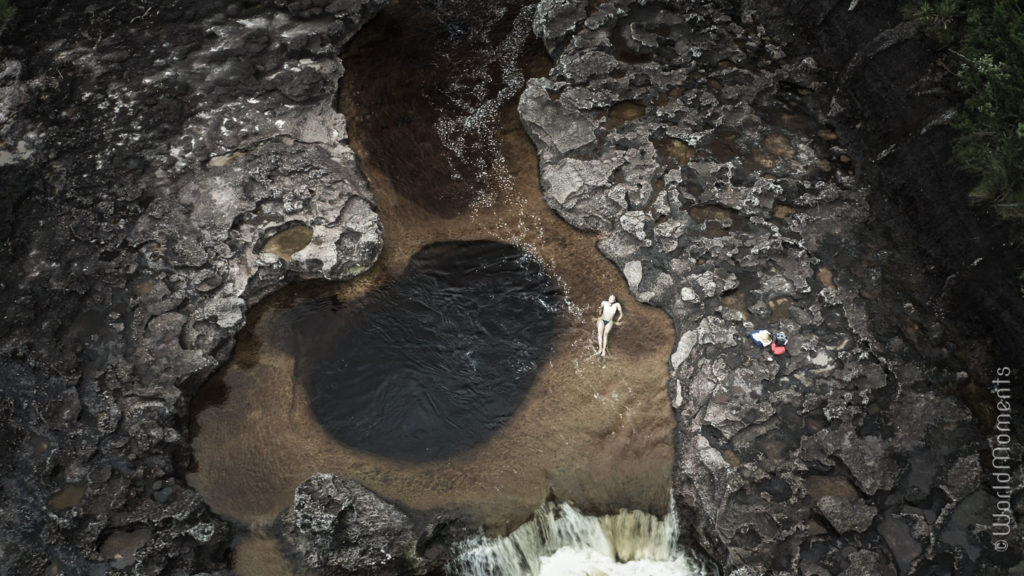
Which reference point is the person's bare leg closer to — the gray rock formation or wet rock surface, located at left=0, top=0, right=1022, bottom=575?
wet rock surface, located at left=0, top=0, right=1022, bottom=575

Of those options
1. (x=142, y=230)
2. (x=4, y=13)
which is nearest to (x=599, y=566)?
(x=142, y=230)

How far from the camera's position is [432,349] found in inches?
366

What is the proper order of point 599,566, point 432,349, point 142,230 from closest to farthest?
point 599,566
point 432,349
point 142,230

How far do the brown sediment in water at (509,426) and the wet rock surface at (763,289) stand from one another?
0.34m

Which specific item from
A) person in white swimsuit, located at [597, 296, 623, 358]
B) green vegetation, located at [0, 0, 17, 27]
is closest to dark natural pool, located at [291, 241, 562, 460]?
person in white swimsuit, located at [597, 296, 623, 358]

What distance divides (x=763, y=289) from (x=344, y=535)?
18.2ft

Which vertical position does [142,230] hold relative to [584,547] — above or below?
below

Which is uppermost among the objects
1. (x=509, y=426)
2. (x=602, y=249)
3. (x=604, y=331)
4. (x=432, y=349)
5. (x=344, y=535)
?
(x=602, y=249)

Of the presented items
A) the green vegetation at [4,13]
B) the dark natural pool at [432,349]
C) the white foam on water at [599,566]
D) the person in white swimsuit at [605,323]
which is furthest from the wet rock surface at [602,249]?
the dark natural pool at [432,349]

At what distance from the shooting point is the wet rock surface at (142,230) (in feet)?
26.0

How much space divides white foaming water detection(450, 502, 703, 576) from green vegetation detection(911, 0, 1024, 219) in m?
5.16

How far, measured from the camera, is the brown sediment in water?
8.21 metres

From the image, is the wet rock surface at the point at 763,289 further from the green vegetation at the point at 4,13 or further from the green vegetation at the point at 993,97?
the green vegetation at the point at 4,13

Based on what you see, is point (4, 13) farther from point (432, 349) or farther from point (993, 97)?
point (993, 97)
